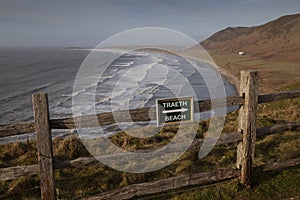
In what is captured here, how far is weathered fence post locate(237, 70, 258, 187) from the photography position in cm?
468

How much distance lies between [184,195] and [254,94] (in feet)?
7.10

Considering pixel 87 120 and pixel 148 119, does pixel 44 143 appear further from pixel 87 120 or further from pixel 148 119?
pixel 148 119

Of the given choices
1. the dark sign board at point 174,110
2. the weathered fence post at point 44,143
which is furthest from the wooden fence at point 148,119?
the dark sign board at point 174,110

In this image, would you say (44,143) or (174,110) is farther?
(174,110)

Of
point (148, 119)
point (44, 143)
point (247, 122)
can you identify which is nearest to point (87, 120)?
point (44, 143)

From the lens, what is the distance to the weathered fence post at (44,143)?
12.3ft

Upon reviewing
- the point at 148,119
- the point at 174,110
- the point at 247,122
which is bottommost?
the point at 247,122

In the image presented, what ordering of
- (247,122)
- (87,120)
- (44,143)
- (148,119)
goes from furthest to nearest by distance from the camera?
(247,122), (148,119), (87,120), (44,143)

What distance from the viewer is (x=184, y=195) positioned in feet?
15.9

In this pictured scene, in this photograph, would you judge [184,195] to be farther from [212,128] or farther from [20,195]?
[212,128]

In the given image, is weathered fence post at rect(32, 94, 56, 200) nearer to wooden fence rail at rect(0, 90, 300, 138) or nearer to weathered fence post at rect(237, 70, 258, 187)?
wooden fence rail at rect(0, 90, 300, 138)

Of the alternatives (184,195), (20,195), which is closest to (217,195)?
(184,195)

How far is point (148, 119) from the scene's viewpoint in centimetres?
438

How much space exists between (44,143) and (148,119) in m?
1.59
